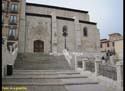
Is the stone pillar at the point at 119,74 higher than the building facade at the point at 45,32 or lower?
lower

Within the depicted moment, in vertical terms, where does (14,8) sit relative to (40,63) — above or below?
above

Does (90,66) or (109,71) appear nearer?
(109,71)

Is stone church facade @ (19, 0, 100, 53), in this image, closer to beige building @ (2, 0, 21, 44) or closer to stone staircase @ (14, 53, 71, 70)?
beige building @ (2, 0, 21, 44)

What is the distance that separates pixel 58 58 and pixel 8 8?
16.2 meters

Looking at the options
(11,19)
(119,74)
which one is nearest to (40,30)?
(11,19)

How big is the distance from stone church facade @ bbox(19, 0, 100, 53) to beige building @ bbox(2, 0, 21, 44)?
0.87m

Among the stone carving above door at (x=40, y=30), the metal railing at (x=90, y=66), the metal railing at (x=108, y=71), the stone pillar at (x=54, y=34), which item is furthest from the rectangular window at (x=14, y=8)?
the metal railing at (x=108, y=71)

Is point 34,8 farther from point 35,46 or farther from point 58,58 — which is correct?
point 58,58

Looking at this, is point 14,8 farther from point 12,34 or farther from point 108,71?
point 108,71

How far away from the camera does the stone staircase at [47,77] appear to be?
38.2 ft

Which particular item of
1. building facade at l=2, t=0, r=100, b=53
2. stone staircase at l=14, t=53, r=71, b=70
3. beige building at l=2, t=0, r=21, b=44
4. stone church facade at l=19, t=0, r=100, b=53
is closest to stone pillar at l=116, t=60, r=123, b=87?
stone staircase at l=14, t=53, r=71, b=70

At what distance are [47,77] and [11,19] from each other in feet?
76.9

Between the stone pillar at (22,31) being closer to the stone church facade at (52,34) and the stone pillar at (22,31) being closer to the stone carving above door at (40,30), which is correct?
the stone church facade at (52,34)

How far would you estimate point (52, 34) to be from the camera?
37.3 metres
